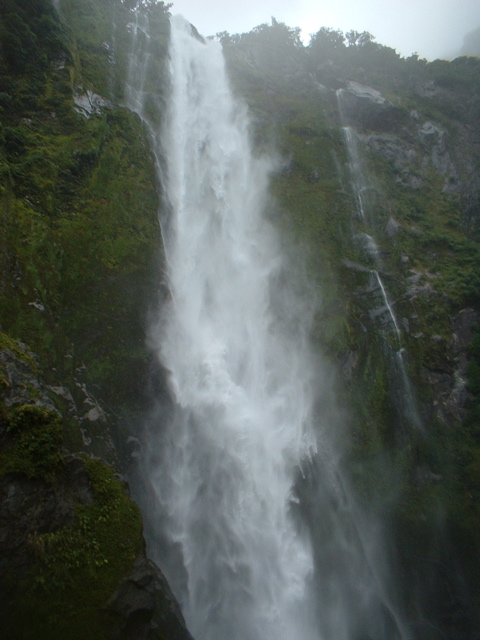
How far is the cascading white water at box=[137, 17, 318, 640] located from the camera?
1141 centimetres

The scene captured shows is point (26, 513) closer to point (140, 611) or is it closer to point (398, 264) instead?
point (140, 611)

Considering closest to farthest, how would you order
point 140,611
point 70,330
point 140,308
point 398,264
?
point 140,611
point 70,330
point 140,308
point 398,264

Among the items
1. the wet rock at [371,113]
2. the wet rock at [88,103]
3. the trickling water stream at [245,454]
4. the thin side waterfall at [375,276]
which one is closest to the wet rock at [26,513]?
the trickling water stream at [245,454]

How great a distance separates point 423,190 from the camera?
80.5 feet

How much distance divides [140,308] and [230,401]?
460cm

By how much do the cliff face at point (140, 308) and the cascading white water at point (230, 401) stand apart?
4.94 ft

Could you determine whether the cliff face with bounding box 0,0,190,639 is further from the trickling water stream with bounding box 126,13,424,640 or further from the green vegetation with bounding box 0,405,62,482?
the trickling water stream with bounding box 126,13,424,640

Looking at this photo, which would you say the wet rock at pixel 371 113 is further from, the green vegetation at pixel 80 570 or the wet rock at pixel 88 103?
the green vegetation at pixel 80 570

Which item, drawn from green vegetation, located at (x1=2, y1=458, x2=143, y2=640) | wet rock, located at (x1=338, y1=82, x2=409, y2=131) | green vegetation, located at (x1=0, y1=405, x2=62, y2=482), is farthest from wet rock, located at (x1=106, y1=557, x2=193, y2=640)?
wet rock, located at (x1=338, y1=82, x2=409, y2=131)

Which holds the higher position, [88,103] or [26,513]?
[88,103]

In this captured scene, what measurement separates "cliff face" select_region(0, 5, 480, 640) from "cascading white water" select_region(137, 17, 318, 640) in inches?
59.2

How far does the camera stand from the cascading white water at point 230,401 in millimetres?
11406

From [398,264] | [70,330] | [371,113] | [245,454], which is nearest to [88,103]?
[70,330]

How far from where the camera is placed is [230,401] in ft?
45.7
